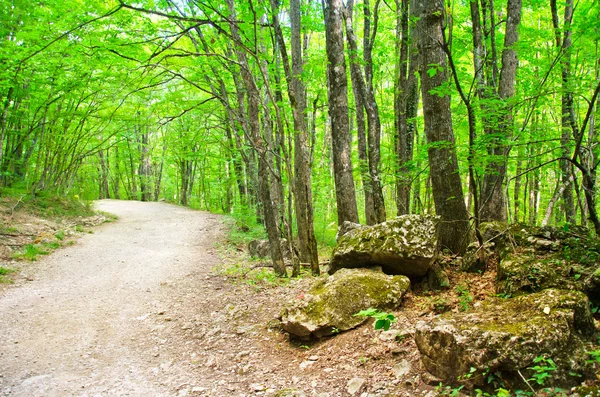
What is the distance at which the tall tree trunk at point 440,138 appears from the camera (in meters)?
4.61

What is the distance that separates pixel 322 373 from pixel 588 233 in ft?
11.0

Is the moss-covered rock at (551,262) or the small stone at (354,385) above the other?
the moss-covered rock at (551,262)

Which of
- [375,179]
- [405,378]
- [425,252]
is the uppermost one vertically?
[375,179]

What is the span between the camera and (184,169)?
2478 centimetres

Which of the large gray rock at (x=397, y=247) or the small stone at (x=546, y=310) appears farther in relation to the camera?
the large gray rock at (x=397, y=247)

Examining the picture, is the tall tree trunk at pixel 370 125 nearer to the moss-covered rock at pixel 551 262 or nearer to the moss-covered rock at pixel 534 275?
the moss-covered rock at pixel 551 262

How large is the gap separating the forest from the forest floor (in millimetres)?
1490

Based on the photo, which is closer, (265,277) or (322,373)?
(322,373)

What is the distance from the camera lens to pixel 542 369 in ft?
7.14

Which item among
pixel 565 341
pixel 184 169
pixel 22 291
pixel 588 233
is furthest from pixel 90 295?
pixel 184 169

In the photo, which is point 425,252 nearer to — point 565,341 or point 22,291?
point 565,341

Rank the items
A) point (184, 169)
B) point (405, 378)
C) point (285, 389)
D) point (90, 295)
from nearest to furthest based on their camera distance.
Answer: point (405, 378) < point (285, 389) < point (90, 295) < point (184, 169)

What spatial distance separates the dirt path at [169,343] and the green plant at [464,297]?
1.71ft

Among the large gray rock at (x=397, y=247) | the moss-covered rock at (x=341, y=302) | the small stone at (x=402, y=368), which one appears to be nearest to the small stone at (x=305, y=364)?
the moss-covered rock at (x=341, y=302)
